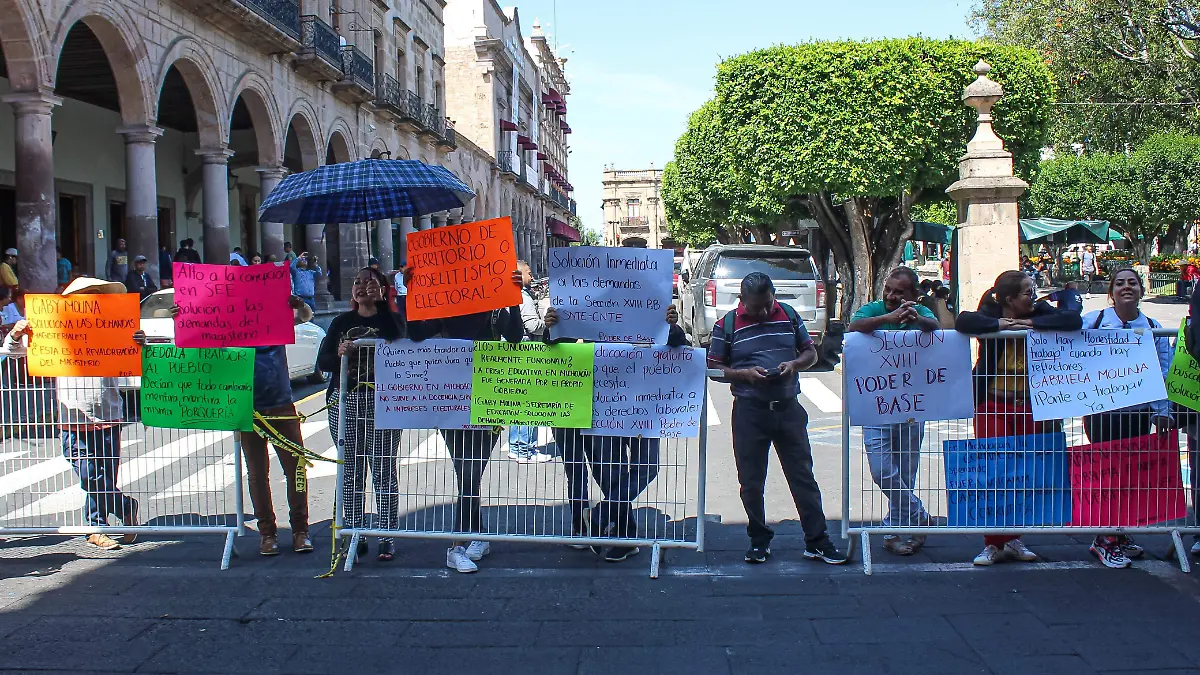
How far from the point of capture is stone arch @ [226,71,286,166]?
2153 cm

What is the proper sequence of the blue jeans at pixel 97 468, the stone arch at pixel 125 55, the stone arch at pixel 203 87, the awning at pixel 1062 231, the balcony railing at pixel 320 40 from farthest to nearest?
the awning at pixel 1062 231 < the balcony railing at pixel 320 40 < the stone arch at pixel 203 87 < the stone arch at pixel 125 55 < the blue jeans at pixel 97 468

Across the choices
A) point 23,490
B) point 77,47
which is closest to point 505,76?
point 77,47

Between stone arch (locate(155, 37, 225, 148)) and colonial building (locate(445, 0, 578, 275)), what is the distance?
75.7ft

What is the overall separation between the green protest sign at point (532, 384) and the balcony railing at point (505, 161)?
43.2 metres

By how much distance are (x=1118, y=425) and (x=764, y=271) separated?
1020 cm

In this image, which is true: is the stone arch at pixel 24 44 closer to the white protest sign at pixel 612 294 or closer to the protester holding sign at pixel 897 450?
the white protest sign at pixel 612 294

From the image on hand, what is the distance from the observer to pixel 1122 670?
3.93m

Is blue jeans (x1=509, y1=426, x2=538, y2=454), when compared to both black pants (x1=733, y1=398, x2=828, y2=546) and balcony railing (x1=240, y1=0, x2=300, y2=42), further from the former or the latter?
balcony railing (x1=240, y1=0, x2=300, y2=42)

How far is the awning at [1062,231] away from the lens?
30.2 m

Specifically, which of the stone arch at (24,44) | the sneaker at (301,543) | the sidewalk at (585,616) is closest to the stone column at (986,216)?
the sidewalk at (585,616)

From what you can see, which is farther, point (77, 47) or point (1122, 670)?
point (77, 47)

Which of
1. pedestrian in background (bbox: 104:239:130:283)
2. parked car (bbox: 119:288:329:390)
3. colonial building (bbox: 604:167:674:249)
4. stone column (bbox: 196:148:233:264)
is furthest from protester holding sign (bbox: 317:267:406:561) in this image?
colonial building (bbox: 604:167:674:249)

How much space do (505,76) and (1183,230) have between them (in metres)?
30.6

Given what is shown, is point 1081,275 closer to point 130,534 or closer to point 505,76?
point 505,76
